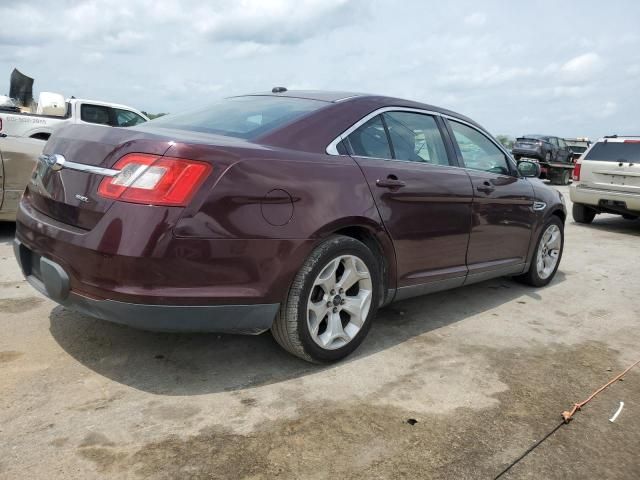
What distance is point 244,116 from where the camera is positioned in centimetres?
327

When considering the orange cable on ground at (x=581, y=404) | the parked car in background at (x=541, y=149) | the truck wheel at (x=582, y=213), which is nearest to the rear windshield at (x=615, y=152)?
the truck wheel at (x=582, y=213)

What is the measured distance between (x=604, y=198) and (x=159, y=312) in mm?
8587

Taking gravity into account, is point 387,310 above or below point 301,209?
below

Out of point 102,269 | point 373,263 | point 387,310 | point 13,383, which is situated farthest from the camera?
point 387,310

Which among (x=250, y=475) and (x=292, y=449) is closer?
(x=250, y=475)

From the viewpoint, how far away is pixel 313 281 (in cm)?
289

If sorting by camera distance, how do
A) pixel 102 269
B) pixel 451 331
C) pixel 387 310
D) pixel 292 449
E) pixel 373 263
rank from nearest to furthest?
pixel 292 449, pixel 102 269, pixel 373 263, pixel 451 331, pixel 387 310

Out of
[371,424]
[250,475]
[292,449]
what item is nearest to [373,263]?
[371,424]

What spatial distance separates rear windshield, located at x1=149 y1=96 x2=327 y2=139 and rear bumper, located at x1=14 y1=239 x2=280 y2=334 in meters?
0.92

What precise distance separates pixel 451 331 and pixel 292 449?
189 centimetres

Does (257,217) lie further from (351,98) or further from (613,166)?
(613,166)

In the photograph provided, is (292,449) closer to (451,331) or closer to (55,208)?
(55,208)

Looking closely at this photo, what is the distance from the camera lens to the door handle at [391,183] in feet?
10.6

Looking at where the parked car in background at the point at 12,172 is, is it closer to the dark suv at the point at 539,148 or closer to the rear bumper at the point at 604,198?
the rear bumper at the point at 604,198
